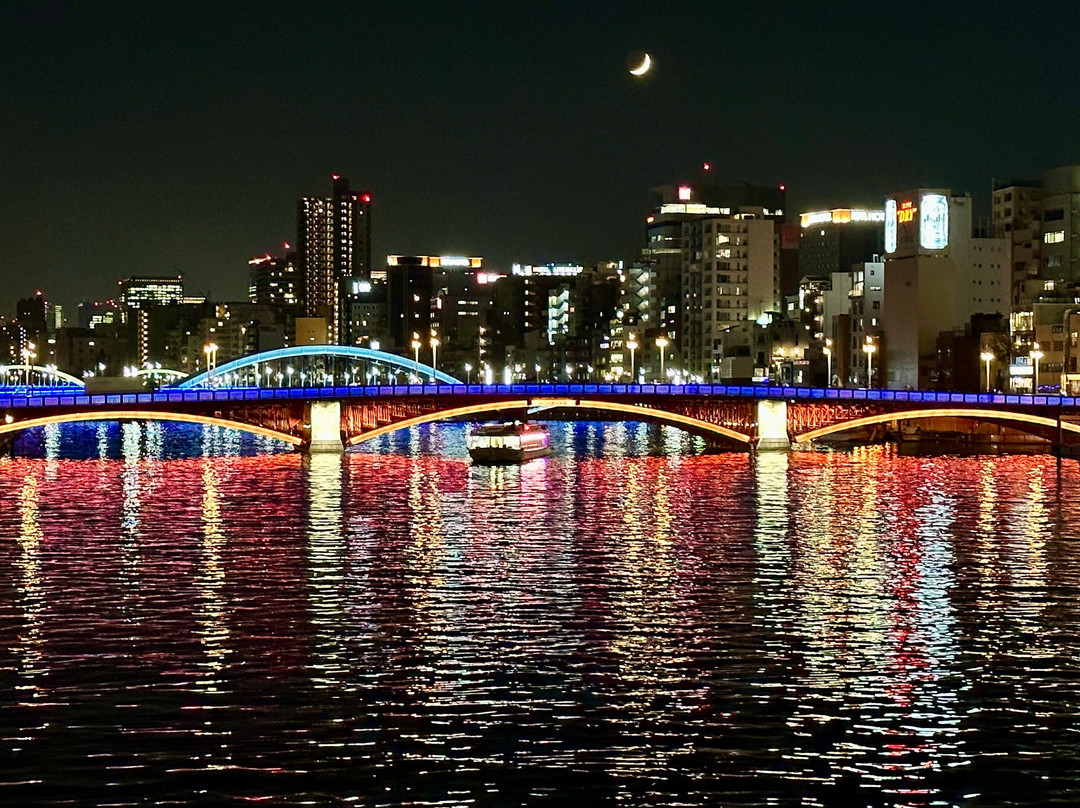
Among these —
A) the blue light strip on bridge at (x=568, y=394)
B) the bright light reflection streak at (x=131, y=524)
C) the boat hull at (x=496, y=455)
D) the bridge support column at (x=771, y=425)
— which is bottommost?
the bright light reflection streak at (x=131, y=524)

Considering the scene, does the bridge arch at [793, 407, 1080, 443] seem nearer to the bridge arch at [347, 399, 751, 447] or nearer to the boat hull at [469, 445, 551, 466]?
the bridge arch at [347, 399, 751, 447]

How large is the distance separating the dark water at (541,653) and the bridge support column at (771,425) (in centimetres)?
4382

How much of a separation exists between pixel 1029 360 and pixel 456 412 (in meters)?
55.3

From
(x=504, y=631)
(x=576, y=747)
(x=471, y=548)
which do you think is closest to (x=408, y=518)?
(x=471, y=548)

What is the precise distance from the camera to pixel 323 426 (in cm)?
12194

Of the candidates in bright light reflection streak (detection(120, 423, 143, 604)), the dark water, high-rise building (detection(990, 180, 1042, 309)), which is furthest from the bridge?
high-rise building (detection(990, 180, 1042, 309))

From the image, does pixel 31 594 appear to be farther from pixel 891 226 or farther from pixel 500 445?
pixel 891 226

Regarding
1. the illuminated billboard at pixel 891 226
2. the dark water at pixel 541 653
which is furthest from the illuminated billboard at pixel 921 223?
the dark water at pixel 541 653

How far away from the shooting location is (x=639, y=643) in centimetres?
4134

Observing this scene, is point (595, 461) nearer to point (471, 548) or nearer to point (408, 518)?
point (408, 518)

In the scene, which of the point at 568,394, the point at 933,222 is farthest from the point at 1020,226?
the point at 568,394

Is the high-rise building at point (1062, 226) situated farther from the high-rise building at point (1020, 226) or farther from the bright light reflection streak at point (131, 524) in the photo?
the bright light reflection streak at point (131, 524)

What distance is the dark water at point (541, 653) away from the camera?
96.6ft

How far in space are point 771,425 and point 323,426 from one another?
32.0m
